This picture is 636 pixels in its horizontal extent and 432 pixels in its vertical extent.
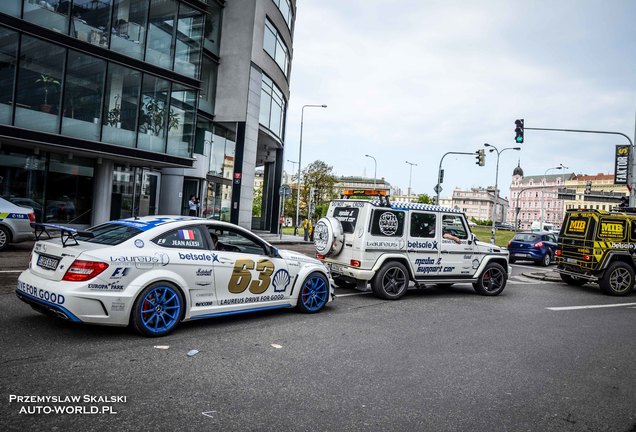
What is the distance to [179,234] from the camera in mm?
5883

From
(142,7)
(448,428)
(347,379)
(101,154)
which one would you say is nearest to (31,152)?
(101,154)

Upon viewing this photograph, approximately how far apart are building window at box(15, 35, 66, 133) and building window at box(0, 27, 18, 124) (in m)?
0.20

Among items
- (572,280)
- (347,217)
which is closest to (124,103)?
(347,217)

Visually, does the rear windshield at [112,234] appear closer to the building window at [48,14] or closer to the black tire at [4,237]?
the black tire at [4,237]

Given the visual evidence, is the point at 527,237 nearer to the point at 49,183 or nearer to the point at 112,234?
the point at 112,234

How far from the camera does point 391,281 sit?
9.11 meters

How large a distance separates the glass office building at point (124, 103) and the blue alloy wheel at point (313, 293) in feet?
42.7

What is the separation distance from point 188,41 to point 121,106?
5.11 metres

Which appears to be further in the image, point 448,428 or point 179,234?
point 179,234

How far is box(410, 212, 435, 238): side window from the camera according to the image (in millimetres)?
9406

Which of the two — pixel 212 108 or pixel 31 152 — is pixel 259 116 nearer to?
pixel 212 108

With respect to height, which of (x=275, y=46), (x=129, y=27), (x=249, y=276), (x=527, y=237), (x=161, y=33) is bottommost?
(x=249, y=276)

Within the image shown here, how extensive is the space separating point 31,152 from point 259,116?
41.9 feet

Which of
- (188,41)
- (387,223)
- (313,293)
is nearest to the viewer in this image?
(313,293)
